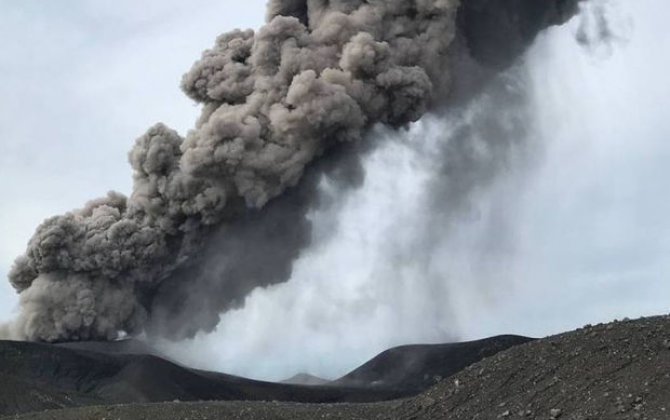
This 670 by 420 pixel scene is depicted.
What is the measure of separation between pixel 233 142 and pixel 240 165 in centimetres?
134

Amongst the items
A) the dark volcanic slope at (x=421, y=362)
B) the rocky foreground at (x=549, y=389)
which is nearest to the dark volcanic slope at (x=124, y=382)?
the dark volcanic slope at (x=421, y=362)

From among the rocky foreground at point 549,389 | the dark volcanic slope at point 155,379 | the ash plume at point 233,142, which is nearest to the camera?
the rocky foreground at point 549,389

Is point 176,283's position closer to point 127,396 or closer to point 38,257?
point 38,257

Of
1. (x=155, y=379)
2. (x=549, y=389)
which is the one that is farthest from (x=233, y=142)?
(x=549, y=389)

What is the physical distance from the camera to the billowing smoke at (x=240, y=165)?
4972cm

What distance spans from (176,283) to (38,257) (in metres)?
7.71

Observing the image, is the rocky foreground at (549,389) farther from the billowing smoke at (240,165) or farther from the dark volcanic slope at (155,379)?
the billowing smoke at (240,165)

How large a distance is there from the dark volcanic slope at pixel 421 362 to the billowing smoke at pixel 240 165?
25.3 feet

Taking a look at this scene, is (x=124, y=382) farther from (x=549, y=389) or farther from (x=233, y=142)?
(x=549, y=389)

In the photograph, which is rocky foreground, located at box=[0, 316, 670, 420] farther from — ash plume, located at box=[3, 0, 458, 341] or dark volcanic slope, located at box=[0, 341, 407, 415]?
ash plume, located at box=[3, 0, 458, 341]

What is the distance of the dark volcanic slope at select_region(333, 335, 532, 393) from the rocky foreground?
21.1 m

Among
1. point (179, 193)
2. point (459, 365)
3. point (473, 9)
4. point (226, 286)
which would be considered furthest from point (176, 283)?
point (473, 9)

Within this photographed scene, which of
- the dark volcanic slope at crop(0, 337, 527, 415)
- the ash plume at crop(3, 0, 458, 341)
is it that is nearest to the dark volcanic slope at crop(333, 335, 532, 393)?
the dark volcanic slope at crop(0, 337, 527, 415)

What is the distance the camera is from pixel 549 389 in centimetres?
2283
